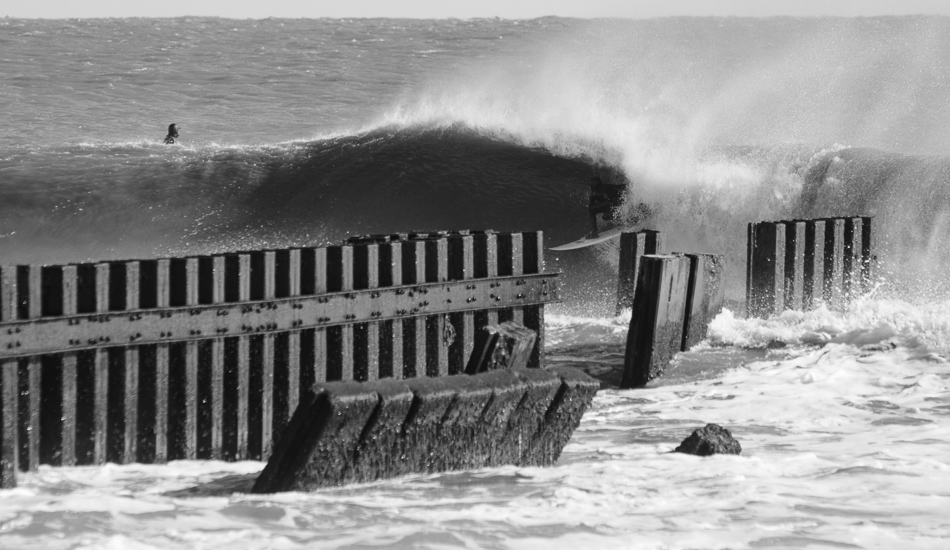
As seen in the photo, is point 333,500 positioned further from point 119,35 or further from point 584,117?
point 119,35

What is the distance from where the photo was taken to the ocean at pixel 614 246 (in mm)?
5824

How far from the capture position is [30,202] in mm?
23938

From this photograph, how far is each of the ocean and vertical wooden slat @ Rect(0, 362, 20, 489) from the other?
0.11 metres

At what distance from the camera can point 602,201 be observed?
17.4 metres

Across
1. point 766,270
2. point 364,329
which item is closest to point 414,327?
point 364,329

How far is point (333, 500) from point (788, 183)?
12167mm

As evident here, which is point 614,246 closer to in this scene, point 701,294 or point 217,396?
point 701,294

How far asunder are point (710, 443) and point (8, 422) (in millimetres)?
4134

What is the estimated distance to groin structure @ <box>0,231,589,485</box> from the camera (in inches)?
250

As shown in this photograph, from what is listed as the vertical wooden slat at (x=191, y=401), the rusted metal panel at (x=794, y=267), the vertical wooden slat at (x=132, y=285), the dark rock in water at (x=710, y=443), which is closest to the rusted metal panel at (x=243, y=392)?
the vertical wooden slat at (x=191, y=401)

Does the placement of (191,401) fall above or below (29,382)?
below

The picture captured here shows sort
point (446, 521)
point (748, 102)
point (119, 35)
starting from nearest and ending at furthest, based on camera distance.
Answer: point (446, 521)
point (748, 102)
point (119, 35)

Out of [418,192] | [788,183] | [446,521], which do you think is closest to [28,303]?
[446,521]

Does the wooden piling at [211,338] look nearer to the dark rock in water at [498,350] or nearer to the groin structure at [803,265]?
the dark rock in water at [498,350]
